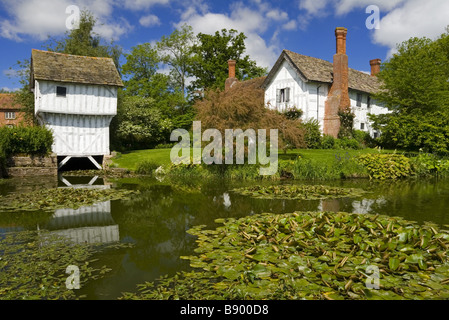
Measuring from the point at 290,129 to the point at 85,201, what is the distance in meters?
11.8

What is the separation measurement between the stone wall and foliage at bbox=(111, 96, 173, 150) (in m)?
7.94

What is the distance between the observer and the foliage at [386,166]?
716 inches

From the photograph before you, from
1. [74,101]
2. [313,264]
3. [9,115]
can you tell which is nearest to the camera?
[313,264]

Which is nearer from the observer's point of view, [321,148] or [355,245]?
[355,245]

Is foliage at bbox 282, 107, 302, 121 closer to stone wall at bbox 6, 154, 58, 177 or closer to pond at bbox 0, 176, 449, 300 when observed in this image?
pond at bbox 0, 176, 449, 300

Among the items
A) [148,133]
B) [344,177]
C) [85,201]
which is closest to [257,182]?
[344,177]

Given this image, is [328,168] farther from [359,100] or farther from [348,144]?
[359,100]

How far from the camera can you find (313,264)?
17.0ft

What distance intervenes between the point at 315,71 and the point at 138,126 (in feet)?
56.0

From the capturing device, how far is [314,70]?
29.9 m

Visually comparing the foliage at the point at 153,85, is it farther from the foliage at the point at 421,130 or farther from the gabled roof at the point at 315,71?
the foliage at the point at 421,130

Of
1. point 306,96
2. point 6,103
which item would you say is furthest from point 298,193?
point 6,103
